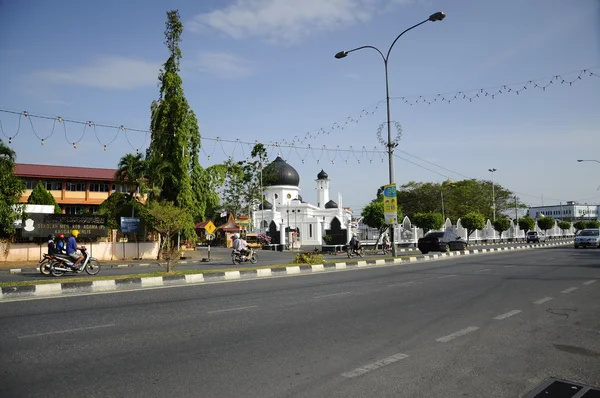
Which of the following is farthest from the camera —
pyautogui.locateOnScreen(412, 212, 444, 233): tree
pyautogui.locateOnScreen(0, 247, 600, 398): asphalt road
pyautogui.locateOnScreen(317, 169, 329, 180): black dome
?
pyautogui.locateOnScreen(317, 169, 329, 180): black dome

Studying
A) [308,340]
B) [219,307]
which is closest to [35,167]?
[219,307]

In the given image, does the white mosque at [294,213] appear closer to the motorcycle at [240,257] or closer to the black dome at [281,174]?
the black dome at [281,174]

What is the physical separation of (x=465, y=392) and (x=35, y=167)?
48190mm

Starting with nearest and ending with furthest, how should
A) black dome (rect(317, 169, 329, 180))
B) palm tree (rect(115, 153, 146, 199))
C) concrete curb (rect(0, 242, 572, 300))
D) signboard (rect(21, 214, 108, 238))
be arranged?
concrete curb (rect(0, 242, 572, 300))
signboard (rect(21, 214, 108, 238))
palm tree (rect(115, 153, 146, 199))
black dome (rect(317, 169, 329, 180))

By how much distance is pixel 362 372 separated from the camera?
471 cm

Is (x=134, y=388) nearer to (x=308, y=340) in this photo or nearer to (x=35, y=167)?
(x=308, y=340)

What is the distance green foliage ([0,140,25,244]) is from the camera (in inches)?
907

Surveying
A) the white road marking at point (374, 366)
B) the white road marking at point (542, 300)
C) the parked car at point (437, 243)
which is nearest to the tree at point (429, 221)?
the parked car at point (437, 243)

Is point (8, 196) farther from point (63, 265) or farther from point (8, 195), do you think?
point (63, 265)

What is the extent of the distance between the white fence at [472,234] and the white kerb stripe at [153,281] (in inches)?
1208

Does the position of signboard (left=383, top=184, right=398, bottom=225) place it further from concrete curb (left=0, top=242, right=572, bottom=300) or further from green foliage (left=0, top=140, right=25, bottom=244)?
green foliage (left=0, top=140, right=25, bottom=244)

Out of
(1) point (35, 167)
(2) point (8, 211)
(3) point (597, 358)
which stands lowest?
(3) point (597, 358)

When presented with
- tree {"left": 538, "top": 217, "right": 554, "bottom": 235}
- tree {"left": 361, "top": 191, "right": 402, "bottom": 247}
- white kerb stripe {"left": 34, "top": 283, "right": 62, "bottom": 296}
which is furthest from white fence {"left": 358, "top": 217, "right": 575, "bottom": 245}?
white kerb stripe {"left": 34, "top": 283, "right": 62, "bottom": 296}

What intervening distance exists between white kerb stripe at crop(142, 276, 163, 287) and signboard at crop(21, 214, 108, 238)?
45.2 feet
